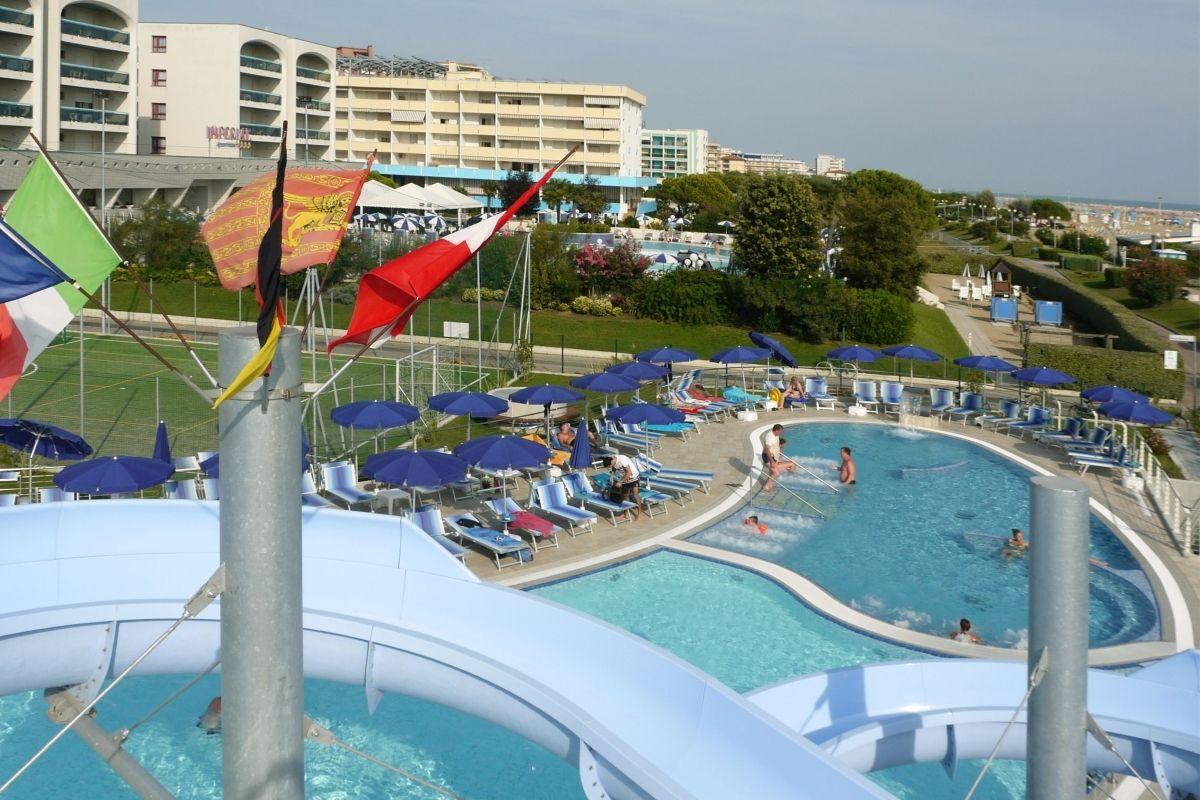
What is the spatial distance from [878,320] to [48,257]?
3294 cm

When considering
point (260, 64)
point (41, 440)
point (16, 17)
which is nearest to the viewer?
point (41, 440)

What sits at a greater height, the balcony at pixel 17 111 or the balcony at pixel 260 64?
the balcony at pixel 260 64

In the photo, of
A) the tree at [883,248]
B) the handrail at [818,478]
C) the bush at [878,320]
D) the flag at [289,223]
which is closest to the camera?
the flag at [289,223]

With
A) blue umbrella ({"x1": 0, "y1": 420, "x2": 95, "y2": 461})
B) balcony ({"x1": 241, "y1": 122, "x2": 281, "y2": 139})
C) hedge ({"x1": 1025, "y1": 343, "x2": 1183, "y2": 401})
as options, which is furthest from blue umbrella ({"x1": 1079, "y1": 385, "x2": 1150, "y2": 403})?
balcony ({"x1": 241, "y1": 122, "x2": 281, "y2": 139})

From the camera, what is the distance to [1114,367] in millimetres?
28812

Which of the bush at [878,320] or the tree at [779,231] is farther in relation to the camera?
the tree at [779,231]

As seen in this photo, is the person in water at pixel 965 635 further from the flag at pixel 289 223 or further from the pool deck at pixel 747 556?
the flag at pixel 289 223

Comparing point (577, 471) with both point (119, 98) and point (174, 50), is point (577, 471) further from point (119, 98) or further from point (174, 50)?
point (174, 50)

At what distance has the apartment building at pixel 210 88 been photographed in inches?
2857

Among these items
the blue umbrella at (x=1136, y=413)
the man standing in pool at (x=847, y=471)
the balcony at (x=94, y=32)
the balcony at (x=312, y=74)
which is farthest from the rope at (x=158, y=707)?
the balcony at (x=312, y=74)

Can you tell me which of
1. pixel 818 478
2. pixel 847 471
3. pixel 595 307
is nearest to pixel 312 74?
pixel 595 307

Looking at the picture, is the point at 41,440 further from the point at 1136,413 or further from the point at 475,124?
the point at 475,124

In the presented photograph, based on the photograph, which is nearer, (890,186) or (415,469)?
→ (415,469)

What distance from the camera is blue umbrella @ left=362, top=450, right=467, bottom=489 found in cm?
Answer: 1499
